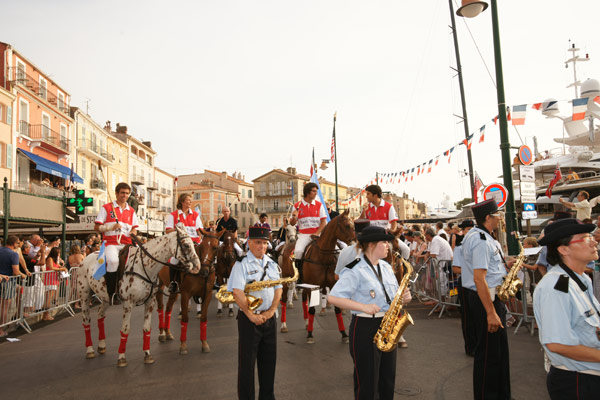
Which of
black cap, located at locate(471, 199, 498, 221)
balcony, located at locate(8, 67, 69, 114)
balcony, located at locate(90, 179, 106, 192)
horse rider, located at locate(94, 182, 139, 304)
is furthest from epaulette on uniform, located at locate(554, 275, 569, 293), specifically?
balcony, located at locate(90, 179, 106, 192)

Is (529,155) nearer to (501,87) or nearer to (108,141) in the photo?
(501,87)

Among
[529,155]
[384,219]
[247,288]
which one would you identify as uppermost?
[529,155]

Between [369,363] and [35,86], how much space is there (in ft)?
114

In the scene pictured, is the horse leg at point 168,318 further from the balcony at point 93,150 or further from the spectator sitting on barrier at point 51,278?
the balcony at point 93,150

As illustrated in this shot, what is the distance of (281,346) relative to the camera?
757cm

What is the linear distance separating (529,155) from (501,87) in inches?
88.0

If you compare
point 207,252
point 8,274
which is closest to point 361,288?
point 207,252

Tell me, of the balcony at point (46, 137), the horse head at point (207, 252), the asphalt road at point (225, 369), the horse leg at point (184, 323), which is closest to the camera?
the asphalt road at point (225, 369)

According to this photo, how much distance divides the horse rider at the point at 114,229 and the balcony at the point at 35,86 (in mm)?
26172

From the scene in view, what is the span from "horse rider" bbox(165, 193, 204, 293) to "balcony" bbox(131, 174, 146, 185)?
155 ft

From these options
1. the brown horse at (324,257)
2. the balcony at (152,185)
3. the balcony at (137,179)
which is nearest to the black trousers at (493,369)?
the brown horse at (324,257)

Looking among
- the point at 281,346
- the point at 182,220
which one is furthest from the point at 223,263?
the point at 281,346

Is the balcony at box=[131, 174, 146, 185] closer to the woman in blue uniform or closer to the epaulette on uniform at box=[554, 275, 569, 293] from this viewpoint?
the woman in blue uniform

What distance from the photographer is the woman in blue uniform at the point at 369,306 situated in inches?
142
